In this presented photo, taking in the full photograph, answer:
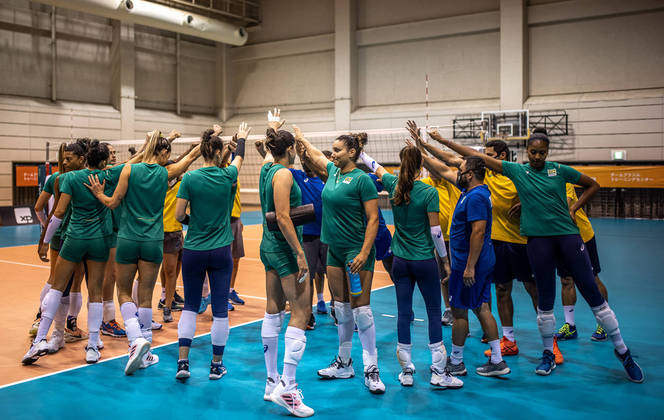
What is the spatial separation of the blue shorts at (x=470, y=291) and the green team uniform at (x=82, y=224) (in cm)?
326

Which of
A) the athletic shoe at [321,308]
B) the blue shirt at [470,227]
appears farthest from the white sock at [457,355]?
the athletic shoe at [321,308]

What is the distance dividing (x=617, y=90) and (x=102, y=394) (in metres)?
21.3

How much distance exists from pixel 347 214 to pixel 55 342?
3.31 metres

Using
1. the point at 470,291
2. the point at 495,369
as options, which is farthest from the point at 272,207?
the point at 495,369

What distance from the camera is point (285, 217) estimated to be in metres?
4.14

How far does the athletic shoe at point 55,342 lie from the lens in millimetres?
5492

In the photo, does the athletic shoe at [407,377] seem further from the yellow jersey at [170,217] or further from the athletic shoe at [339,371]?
the yellow jersey at [170,217]

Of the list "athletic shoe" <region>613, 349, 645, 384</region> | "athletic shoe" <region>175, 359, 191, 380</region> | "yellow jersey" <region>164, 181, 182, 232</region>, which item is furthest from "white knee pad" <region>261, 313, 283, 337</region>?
"yellow jersey" <region>164, 181, 182, 232</region>

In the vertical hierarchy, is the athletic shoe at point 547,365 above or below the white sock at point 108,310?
below

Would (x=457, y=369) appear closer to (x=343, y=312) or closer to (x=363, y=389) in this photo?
(x=363, y=389)

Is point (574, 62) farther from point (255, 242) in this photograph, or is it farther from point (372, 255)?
point (372, 255)

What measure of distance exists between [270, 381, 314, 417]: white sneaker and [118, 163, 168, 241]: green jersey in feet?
6.12

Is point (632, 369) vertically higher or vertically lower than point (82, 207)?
lower

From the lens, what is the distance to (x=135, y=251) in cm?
495
